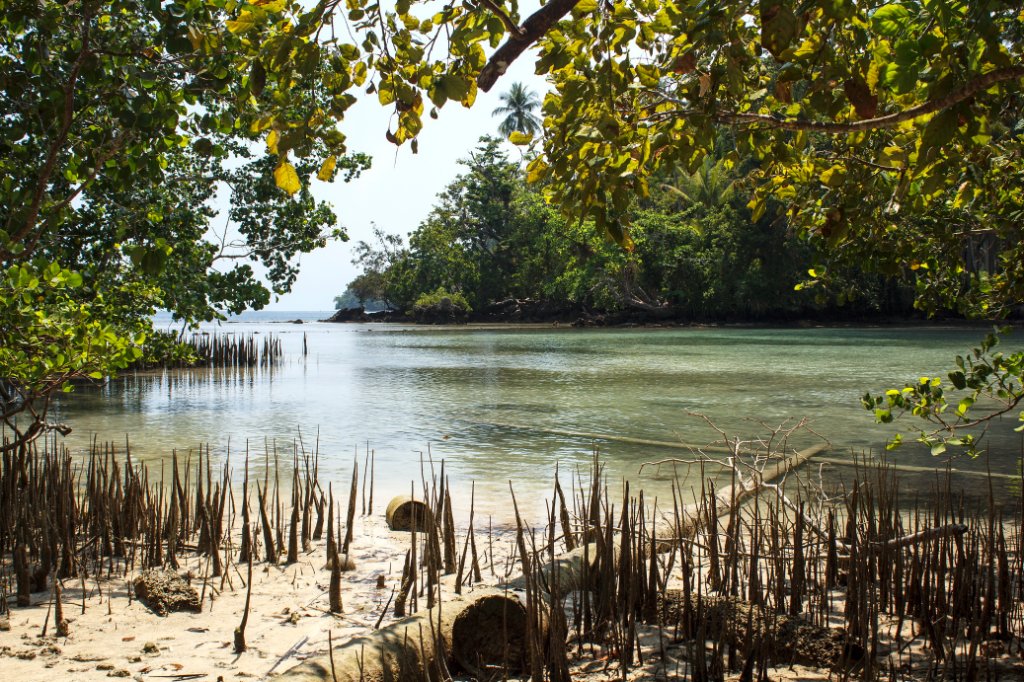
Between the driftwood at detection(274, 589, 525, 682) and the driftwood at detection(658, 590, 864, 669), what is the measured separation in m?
0.63

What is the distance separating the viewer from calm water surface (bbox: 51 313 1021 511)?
28.0ft

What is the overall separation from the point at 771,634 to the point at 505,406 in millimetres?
10014

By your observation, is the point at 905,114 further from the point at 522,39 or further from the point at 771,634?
the point at 771,634

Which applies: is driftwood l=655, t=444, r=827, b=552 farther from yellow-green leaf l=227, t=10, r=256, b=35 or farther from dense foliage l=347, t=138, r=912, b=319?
dense foliage l=347, t=138, r=912, b=319

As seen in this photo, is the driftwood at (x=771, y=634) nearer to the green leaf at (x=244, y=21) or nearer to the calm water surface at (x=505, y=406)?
the green leaf at (x=244, y=21)

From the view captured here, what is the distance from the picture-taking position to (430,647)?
2.88m

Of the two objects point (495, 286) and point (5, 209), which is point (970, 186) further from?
point (495, 286)

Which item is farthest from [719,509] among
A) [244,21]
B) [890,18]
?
Answer: [244,21]

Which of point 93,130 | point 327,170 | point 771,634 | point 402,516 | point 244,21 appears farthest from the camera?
point 402,516

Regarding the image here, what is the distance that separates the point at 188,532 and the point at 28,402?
1.10 metres

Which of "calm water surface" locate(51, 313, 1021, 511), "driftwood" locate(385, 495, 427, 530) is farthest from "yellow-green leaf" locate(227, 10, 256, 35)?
"calm water surface" locate(51, 313, 1021, 511)

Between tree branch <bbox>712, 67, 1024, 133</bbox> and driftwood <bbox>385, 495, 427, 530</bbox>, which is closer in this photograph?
tree branch <bbox>712, 67, 1024, 133</bbox>

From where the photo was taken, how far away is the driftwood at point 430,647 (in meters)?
2.63

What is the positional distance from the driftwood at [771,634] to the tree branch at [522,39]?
196cm
